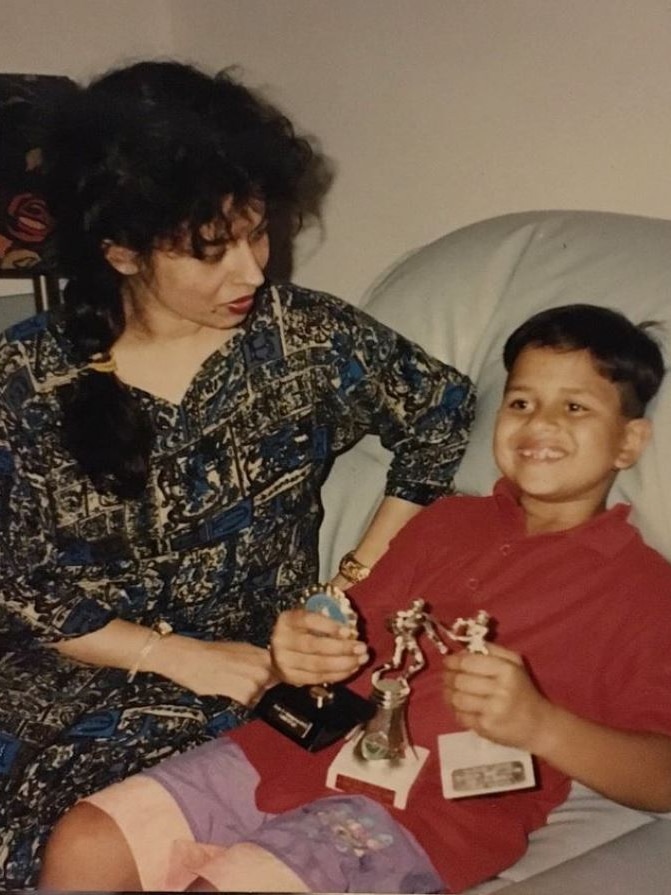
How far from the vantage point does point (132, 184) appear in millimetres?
1046

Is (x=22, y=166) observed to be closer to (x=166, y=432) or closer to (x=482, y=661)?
(x=166, y=432)

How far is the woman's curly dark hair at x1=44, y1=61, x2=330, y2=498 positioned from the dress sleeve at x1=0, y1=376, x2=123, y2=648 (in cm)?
5

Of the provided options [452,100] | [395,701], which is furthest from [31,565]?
[452,100]

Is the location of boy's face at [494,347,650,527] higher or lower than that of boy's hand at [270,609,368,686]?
higher

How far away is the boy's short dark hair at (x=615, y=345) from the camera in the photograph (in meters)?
1.05

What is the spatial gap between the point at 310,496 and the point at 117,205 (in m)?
0.38

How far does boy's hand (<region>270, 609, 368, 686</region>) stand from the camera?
3.25ft

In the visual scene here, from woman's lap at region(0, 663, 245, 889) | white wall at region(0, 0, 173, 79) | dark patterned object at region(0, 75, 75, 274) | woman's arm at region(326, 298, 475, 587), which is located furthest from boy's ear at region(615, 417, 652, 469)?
white wall at region(0, 0, 173, 79)

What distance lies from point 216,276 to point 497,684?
→ 0.46 m

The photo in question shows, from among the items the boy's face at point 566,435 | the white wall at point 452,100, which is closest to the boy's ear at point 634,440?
the boy's face at point 566,435

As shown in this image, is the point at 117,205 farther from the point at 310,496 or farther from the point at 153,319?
the point at 310,496

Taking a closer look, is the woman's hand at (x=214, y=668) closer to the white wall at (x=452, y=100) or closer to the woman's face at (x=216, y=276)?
the woman's face at (x=216, y=276)

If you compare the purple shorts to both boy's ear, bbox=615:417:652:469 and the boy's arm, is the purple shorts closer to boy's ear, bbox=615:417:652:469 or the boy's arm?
the boy's arm

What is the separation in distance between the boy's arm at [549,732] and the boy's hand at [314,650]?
112mm
